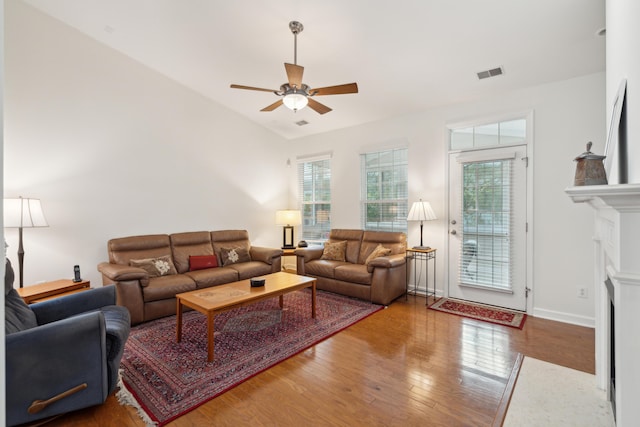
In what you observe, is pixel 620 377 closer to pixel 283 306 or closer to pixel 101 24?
pixel 283 306

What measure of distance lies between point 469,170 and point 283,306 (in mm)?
3087

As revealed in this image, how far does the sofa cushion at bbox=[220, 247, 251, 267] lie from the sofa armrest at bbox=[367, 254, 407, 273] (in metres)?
2.05

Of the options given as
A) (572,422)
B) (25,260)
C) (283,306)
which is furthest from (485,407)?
(25,260)

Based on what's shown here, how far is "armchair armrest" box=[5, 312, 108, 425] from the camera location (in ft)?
5.64

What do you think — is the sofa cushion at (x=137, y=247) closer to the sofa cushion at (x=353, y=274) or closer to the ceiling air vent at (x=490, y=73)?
the sofa cushion at (x=353, y=274)

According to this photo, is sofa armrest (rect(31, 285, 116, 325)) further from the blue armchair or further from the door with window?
the door with window

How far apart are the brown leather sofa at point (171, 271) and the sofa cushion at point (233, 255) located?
2 cm

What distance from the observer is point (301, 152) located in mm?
6184

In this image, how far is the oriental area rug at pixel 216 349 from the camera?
2.14m

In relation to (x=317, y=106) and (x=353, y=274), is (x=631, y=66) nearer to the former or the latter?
(x=317, y=106)

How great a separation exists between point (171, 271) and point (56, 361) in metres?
2.30

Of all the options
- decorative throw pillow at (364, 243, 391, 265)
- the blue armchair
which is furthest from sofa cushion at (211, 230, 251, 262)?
the blue armchair

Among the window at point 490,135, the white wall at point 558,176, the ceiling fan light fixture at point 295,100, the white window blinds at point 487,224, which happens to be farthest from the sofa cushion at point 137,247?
the window at point 490,135

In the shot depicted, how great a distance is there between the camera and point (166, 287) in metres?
3.55
